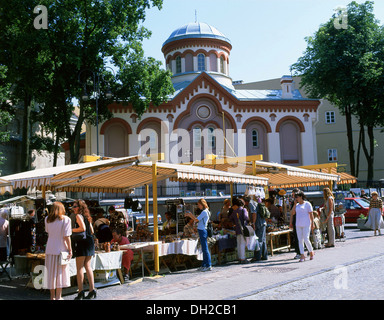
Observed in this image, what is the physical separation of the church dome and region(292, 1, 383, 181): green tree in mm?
9201

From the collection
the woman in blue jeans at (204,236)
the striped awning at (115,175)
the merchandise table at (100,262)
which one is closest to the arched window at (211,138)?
the striped awning at (115,175)

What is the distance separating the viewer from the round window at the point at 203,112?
1422 inches

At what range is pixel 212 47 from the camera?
40.9 meters

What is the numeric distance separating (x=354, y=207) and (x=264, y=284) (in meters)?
17.4

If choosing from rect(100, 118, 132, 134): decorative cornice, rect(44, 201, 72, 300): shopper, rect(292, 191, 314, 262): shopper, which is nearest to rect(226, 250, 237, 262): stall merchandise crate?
rect(292, 191, 314, 262): shopper

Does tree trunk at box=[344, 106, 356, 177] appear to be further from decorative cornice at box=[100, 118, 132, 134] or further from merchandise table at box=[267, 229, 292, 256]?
merchandise table at box=[267, 229, 292, 256]

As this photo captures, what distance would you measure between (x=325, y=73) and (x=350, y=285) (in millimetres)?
31067

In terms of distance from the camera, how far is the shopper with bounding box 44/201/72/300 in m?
7.74

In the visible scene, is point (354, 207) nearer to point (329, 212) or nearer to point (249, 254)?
point (329, 212)

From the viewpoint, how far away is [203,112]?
36281 millimetres

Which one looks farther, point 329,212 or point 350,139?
point 350,139

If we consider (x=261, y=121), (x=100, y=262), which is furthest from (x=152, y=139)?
(x=100, y=262)

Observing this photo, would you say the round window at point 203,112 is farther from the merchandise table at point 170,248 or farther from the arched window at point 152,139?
the merchandise table at point 170,248

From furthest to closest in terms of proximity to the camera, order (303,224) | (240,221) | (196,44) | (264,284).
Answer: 1. (196,44)
2. (240,221)
3. (303,224)
4. (264,284)
